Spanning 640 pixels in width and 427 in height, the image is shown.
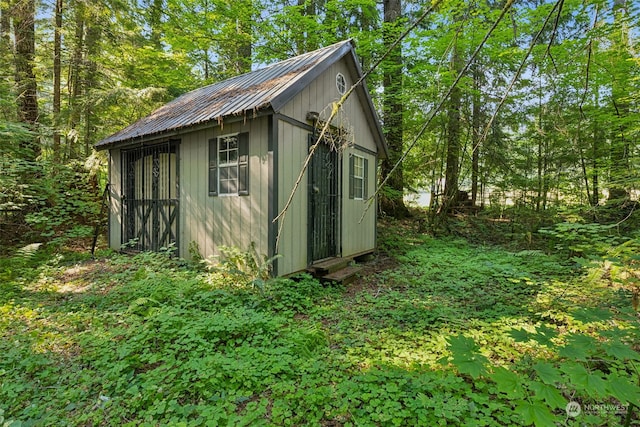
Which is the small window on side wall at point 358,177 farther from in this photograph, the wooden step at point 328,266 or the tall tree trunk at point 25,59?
the tall tree trunk at point 25,59

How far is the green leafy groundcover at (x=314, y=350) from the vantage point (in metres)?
2.15

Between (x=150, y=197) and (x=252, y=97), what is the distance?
3802 millimetres

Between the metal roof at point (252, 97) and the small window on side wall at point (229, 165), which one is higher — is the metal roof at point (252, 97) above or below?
above

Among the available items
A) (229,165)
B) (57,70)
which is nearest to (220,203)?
(229,165)

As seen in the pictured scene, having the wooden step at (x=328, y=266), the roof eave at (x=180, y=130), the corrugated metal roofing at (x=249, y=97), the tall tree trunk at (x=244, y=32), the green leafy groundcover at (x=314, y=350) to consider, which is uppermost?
the tall tree trunk at (x=244, y=32)

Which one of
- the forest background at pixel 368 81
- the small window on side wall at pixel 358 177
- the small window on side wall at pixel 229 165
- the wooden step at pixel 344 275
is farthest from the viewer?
the forest background at pixel 368 81

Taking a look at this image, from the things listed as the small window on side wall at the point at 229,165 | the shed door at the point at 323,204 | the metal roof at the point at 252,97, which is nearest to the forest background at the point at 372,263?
the shed door at the point at 323,204

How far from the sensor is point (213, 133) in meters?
5.77

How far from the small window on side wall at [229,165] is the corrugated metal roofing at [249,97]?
51cm

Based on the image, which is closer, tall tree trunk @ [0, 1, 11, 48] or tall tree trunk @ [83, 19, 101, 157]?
tall tree trunk @ [0, 1, 11, 48]

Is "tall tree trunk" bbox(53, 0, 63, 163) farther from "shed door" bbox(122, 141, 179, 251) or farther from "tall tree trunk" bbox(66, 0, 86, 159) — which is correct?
"shed door" bbox(122, 141, 179, 251)

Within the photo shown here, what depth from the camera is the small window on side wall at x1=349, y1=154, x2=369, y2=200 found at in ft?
A: 23.6

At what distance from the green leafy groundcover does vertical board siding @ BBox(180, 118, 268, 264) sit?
2.27 ft

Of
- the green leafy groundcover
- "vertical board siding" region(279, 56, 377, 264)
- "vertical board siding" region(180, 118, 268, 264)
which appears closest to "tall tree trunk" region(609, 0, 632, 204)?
the green leafy groundcover
